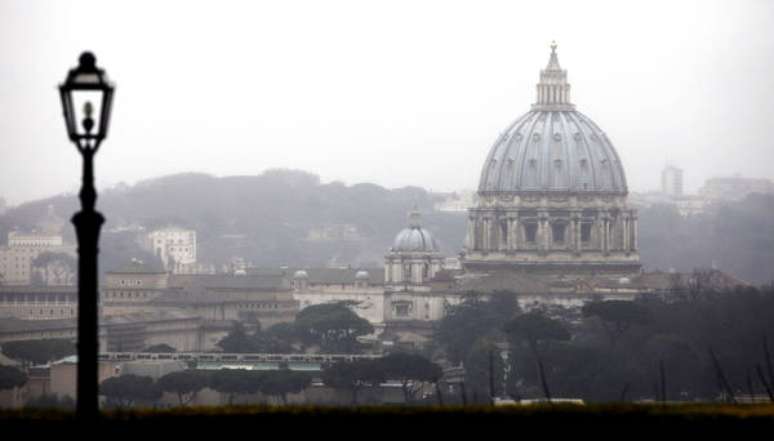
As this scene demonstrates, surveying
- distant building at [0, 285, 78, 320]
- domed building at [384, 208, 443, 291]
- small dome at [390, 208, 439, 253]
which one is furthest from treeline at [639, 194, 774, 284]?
distant building at [0, 285, 78, 320]

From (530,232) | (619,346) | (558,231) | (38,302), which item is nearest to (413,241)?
(530,232)

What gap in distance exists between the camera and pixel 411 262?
12481cm

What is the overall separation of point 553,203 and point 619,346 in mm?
44806

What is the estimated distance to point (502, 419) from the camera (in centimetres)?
2181

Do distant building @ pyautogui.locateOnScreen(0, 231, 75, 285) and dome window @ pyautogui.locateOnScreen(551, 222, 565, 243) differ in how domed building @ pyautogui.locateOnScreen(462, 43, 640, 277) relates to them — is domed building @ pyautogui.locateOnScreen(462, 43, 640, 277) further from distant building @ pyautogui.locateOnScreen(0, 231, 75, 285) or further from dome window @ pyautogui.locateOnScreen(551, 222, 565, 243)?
distant building @ pyautogui.locateOnScreen(0, 231, 75, 285)

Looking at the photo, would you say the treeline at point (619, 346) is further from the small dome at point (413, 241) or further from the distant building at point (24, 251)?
the distant building at point (24, 251)

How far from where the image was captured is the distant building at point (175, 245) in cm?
17775

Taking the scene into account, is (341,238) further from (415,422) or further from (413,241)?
(415,422)

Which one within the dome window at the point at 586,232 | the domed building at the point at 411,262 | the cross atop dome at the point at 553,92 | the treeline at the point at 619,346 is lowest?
the treeline at the point at 619,346

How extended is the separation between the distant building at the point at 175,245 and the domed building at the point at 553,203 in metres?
48.0

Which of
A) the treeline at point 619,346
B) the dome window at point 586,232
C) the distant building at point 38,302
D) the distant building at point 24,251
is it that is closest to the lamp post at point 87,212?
the treeline at point 619,346

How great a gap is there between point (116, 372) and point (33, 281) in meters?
65.2

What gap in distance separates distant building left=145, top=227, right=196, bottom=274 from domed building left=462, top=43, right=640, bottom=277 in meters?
48.0

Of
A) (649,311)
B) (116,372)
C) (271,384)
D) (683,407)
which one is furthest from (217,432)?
(649,311)
